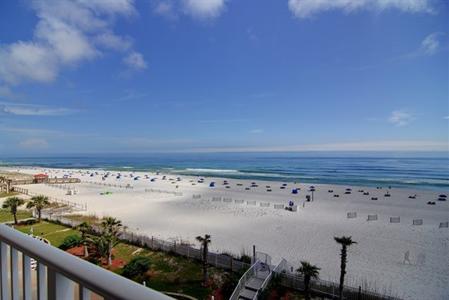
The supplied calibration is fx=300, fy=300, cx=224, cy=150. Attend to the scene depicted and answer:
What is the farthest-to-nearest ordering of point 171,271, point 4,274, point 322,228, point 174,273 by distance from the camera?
point 322,228 → point 171,271 → point 174,273 → point 4,274

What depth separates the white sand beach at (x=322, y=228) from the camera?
11916mm

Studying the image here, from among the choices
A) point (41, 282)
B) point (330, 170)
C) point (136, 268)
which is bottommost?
point (330, 170)

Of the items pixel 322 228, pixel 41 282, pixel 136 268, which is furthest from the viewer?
pixel 322 228

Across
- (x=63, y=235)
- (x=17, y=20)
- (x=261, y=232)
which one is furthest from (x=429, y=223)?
(x=17, y=20)

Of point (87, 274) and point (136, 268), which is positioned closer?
point (87, 274)

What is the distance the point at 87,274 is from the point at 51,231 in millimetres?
16440

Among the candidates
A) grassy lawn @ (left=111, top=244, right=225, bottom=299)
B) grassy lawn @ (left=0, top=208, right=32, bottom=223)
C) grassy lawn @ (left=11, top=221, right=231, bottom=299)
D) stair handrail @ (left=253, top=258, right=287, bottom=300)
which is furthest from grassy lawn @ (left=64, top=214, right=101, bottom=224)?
stair handrail @ (left=253, top=258, right=287, bottom=300)

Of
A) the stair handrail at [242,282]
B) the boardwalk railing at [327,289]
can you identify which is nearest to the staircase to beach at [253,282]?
the stair handrail at [242,282]

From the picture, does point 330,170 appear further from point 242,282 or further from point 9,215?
point 242,282

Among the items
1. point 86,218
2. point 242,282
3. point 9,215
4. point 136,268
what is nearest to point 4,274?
point 242,282

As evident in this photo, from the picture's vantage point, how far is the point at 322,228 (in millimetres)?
18578

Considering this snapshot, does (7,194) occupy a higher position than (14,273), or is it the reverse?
(14,273)

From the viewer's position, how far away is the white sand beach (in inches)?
469

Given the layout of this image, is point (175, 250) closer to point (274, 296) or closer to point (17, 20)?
point (274, 296)
